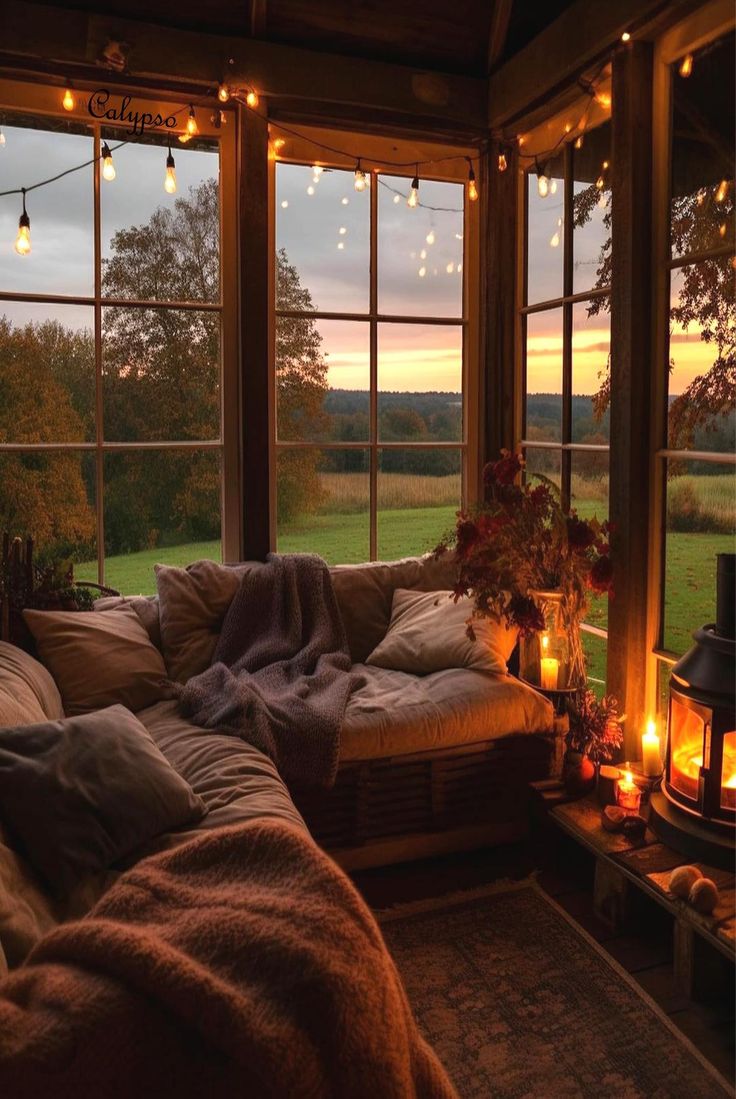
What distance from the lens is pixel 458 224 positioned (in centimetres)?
384

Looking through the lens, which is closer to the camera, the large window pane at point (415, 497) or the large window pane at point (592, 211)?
the large window pane at point (592, 211)

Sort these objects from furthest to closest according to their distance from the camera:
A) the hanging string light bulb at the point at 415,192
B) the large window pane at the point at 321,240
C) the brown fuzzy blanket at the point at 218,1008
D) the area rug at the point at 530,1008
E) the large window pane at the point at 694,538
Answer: the hanging string light bulb at the point at 415,192 < the large window pane at the point at 321,240 < the large window pane at the point at 694,538 < the area rug at the point at 530,1008 < the brown fuzzy blanket at the point at 218,1008

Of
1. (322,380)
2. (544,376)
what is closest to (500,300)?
(544,376)

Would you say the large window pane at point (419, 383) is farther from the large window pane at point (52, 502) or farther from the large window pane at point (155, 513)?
the large window pane at point (52, 502)

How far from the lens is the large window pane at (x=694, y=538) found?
2.63 m

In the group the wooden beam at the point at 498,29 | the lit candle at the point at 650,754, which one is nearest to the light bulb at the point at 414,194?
the wooden beam at the point at 498,29

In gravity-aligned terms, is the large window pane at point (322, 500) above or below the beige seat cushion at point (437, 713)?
above

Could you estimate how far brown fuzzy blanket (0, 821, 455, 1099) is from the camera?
805mm

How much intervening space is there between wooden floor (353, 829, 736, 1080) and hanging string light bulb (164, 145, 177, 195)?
2666 millimetres

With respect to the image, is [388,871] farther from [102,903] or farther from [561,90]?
[561,90]

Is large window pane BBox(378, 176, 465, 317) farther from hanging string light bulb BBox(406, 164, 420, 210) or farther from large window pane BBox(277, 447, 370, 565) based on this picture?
large window pane BBox(277, 447, 370, 565)

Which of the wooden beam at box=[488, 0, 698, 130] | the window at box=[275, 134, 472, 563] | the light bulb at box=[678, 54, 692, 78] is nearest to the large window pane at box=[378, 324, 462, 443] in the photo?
the window at box=[275, 134, 472, 563]

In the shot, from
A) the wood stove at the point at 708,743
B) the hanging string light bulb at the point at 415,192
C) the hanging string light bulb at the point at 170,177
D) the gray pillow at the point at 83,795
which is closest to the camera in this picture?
the gray pillow at the point at 83,795

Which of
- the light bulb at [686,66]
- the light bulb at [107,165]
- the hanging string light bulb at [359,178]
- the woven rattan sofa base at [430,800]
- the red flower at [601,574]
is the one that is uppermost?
the light bulb at [686,66]
